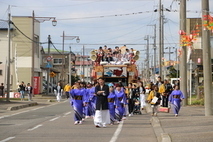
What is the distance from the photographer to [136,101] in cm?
2234

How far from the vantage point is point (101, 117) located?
16.2m

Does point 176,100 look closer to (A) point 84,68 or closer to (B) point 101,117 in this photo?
(B) point 101,117

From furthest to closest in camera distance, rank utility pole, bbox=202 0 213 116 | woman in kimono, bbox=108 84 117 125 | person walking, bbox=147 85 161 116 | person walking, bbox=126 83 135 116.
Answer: person walking, bbox=126 83 135 116 < person walking, bbox=147 85 161 116 < utility pole, bbox=202 0 213 116 < woman in kimono, bbox=108 84 117 125

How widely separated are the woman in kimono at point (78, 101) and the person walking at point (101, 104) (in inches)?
48.6

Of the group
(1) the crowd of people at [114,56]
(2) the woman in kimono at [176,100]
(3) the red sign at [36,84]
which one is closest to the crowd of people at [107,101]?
(2) the woman in kimono at [176,100]

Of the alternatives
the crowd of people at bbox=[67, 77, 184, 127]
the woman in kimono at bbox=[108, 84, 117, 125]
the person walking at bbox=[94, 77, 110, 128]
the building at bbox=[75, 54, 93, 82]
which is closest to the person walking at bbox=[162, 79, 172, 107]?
the crowd of people at bbox=[67, 77, 184, 127]

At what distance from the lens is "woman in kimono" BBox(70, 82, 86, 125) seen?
679 inches

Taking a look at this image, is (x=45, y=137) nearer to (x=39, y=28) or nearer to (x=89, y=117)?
(x=89, y=117)

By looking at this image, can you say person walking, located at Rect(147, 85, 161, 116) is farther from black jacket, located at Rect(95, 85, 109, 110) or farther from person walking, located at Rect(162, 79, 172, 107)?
black jacket, located at Rect(95, 85, 109, 110)

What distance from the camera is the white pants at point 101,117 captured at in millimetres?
16047

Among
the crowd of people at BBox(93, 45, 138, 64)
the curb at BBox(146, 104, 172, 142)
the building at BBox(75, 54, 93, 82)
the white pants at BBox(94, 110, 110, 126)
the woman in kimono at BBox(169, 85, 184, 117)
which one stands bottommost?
the curb at BBox(146, 104, 172, 142)

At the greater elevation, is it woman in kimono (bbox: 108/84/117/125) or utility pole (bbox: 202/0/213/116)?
utility pole (bbox: 202/0/213/116)

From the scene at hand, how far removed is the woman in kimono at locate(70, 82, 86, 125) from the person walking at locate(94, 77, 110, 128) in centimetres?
123

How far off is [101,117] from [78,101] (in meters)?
1.58
